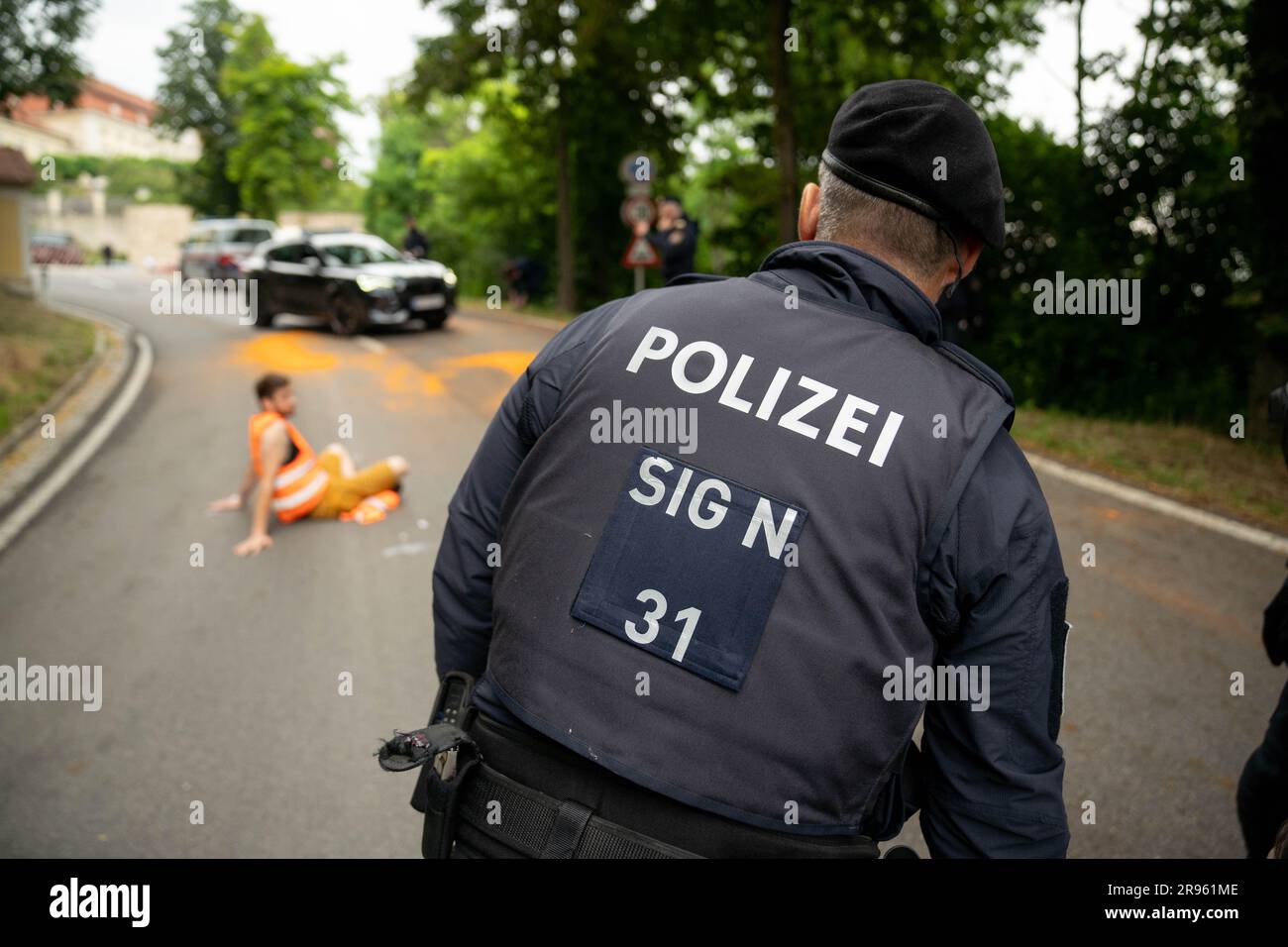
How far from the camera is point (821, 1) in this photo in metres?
14.6

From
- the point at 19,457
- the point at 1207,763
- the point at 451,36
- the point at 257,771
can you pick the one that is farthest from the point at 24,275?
the point at 1207,763

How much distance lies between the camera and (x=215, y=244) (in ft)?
101

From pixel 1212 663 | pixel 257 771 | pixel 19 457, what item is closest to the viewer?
pixel 257 771

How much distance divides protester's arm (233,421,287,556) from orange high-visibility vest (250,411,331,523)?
92 mm

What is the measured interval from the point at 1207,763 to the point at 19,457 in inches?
Answer: 391

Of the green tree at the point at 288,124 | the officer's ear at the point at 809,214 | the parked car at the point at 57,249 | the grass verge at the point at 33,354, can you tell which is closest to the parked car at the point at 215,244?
the green tree at the point at 288,124

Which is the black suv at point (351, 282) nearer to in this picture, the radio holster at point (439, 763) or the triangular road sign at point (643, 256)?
the triangular road sign at point (643, 256)

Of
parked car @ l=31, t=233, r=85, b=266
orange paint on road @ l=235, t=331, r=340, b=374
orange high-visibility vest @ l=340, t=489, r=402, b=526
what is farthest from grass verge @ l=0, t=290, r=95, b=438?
parked car @ l=31, t=233, r=85, b=266

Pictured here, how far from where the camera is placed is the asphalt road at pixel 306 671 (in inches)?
147

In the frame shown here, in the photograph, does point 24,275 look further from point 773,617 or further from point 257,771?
point 773,617

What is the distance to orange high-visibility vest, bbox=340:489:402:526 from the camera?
7.60m
